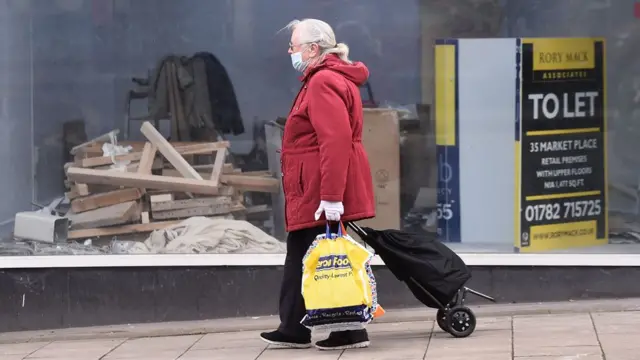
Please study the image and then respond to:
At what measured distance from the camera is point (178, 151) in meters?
8.15

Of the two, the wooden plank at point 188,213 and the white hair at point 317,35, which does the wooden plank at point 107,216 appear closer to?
the wooden plank at point 188,213

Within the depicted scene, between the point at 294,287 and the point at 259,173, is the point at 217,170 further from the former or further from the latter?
the point at 294,287

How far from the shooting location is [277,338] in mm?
6742

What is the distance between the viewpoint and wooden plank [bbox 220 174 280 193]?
26.8 ft

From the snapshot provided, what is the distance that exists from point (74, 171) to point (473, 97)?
2612 mm

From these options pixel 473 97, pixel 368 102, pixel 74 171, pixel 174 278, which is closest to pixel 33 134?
pixel 74 171

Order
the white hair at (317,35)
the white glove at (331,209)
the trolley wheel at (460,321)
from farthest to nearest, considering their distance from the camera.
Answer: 1. the trolley wheel at (460,321)
2. the white hair at (317,35)
3. the white glove at (331,209)

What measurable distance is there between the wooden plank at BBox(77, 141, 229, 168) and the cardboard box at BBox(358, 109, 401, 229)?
93 centimetres

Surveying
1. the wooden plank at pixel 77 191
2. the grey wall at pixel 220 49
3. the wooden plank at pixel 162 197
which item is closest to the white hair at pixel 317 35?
the grey wall at pixel 220 49

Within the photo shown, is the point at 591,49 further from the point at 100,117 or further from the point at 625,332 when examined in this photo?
the point at 100,117

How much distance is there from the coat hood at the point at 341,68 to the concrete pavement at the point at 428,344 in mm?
1426

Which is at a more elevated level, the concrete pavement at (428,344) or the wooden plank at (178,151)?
the wooden plank at (178,151)

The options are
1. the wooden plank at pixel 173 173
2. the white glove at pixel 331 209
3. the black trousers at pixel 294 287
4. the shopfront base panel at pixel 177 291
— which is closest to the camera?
the white glove at pixel 331 209

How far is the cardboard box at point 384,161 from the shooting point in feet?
26.7
